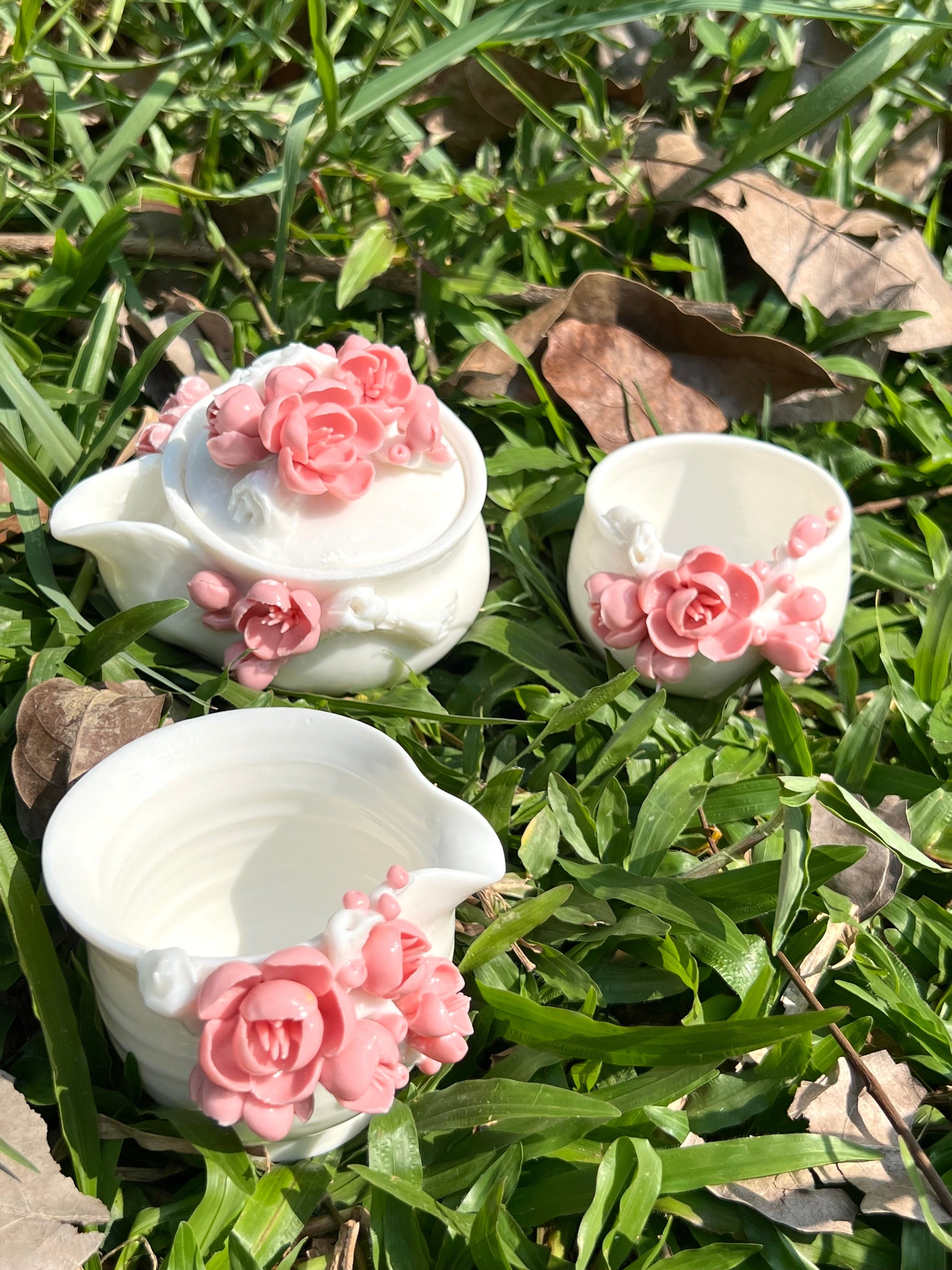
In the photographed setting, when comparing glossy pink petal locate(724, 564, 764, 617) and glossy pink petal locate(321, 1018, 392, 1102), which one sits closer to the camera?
glossy pink petal locate(321, 1018, 392, 1102)

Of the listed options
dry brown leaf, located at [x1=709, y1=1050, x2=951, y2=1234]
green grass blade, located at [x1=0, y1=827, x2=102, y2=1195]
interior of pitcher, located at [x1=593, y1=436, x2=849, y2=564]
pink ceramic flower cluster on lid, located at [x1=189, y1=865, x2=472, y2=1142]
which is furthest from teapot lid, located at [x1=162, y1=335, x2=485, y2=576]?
dry brown leaf, located at [x1=709, y1=1050, x2=951, y2=1234]

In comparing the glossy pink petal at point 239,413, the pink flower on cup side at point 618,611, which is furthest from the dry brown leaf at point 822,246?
the glossy pink petal at point 239,413

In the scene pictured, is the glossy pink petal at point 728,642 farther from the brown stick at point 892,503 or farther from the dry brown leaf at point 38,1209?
the dry brown leaf at point 38,1209

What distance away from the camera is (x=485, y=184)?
6.86 ft

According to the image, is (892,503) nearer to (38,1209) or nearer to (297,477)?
(297,477)

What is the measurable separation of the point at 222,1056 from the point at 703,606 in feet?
2.81

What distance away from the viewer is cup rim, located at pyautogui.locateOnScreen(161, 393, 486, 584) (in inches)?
60.0

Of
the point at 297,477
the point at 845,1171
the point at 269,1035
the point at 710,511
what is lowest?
the point at 845,1171

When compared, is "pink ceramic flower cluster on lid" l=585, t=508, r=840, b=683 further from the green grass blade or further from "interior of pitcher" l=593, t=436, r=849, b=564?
the green grass blade

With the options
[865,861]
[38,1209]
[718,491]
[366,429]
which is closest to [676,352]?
[718,491]

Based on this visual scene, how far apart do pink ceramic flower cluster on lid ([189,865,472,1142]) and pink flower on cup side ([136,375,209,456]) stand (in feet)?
2.67

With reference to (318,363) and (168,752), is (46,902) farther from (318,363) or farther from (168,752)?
(318,363)

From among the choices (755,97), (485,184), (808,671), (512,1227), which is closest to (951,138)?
(755,97)

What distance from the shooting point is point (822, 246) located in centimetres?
224
